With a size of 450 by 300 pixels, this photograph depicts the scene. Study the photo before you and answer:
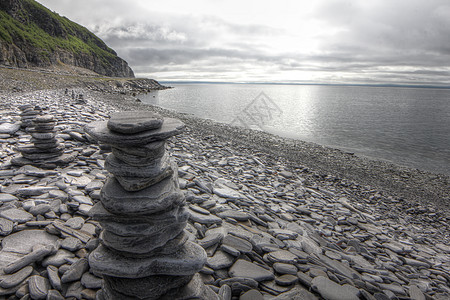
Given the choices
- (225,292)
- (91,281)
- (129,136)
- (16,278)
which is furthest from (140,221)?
(16,278)

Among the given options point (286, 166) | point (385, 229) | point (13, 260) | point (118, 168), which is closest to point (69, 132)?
point (13, 260)

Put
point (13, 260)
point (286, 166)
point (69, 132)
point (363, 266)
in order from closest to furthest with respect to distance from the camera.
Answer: point (13, 260) → point (363, 266) → point (69, 132) → point (286, 166)

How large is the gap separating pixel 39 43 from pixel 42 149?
117 m

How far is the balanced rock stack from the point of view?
798 cm

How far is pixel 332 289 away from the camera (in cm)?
451

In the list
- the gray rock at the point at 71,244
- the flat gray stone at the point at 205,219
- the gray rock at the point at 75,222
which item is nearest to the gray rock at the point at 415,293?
the flat gray stone at the point at 205,219

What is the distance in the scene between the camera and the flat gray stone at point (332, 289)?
436 centimetres

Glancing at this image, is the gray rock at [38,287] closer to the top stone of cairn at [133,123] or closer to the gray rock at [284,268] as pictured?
the top stone of cairn at [133,123]

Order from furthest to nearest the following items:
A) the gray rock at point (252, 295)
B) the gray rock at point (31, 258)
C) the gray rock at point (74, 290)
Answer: the gray rock at point (252, 295), the gray rock at point (31, 258), the gray rock at point (74, 290)

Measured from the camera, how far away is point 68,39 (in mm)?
135625

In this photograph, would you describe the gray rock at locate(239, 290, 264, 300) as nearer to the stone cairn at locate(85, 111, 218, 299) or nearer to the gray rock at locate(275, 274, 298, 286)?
the gray rock at locate(275, 274, 298, 286)

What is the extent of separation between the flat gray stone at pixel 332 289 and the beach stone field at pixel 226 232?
2 cm

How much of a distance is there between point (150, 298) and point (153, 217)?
114 centimetres

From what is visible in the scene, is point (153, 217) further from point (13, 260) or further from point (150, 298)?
point (13, 260)
